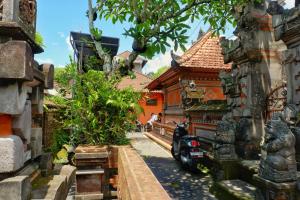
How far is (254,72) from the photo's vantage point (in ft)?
21.4

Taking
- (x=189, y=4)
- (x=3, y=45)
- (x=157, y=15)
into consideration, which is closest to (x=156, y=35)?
(x=157, y=15)

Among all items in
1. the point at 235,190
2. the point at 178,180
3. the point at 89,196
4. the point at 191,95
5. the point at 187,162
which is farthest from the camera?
the point at 191,95

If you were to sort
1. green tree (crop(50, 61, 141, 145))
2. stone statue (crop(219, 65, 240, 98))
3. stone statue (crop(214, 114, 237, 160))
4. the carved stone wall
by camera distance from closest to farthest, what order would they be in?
the carved stone wall < green tree (crop(50, 61, 141, 145)) < stone statue (crop(214, 114, 237, 160)) < stone statue (crop(219, 65, 240, 98))

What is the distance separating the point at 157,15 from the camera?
4992 mm

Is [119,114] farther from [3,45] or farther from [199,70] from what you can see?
[199,70]

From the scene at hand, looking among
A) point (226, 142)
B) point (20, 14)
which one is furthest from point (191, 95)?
point (20, 14)

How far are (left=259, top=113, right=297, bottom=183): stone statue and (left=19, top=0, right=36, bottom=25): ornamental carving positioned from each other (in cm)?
390

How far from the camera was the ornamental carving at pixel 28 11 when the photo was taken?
7.47 feet

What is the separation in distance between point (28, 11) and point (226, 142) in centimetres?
538

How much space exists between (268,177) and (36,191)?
11.6 ft

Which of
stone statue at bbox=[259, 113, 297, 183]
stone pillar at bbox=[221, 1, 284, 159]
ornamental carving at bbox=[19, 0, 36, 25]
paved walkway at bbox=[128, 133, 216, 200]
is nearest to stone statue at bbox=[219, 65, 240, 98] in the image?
stone pillar at bbox=[221, 1, 284, 159]

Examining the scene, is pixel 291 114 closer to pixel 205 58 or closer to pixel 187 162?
pixel 187 162

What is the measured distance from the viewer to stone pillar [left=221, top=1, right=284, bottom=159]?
21.0 ft

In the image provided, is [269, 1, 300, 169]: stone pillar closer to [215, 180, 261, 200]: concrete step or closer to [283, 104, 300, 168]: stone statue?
[283, 104, 300, 168]: stone statue
